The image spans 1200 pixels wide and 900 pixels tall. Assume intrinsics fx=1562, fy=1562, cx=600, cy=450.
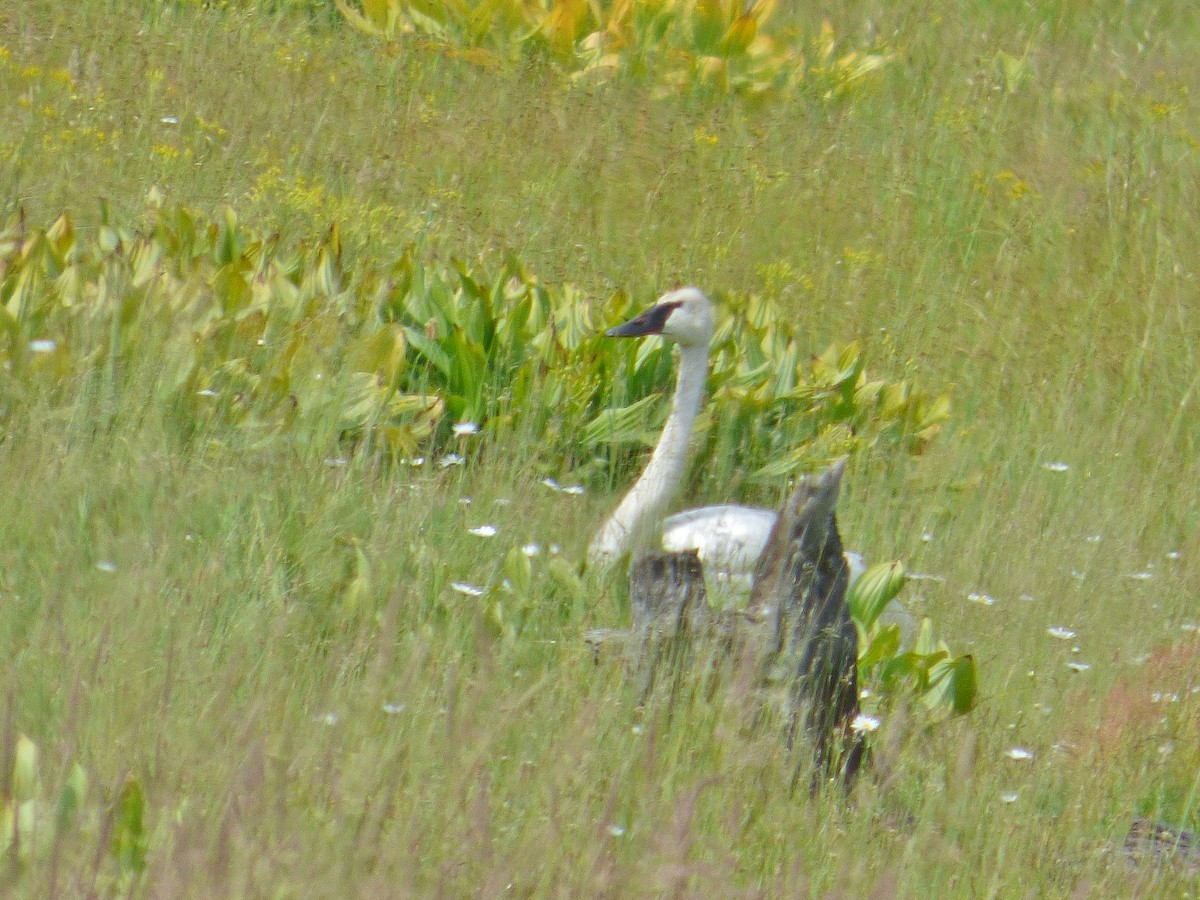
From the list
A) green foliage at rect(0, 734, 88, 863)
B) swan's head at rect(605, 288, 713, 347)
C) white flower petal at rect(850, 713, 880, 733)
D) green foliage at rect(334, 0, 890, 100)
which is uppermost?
green foliage at rect(334, 0, 890, 100)

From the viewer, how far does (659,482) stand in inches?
181

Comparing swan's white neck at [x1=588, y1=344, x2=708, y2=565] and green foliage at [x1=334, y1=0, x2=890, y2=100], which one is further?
green foliage at [x1=334, y1=0, x2=890, y2=100]

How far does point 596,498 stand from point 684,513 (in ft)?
1.59

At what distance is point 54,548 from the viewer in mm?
3385

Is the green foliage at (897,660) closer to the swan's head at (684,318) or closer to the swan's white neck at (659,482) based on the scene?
the swan's white neck at (659,482)

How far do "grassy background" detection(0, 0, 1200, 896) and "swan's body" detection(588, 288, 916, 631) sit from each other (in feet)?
0.79

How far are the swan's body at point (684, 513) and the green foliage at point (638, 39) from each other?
3921 millimetres

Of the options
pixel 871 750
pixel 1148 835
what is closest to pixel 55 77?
pixel 871 750

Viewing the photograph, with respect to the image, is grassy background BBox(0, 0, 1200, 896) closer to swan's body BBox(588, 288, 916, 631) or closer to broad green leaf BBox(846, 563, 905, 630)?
swan's body BBox(588, 288, 916, 631)

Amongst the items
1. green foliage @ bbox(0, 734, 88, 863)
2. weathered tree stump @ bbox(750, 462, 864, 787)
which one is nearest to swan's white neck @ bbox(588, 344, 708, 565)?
weathered tree stump @ bbox(750, 462, 864, 787)

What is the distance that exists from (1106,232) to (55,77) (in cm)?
502

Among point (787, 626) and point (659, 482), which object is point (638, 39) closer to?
point (659, 482)

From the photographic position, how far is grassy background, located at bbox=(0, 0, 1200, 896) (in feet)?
8.24

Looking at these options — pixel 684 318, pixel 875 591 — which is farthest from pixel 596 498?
pixel 875 591
